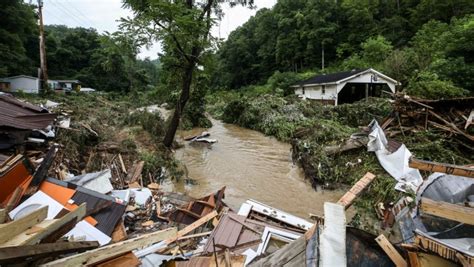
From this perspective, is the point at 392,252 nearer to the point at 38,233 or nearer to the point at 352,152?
the point at 38,233

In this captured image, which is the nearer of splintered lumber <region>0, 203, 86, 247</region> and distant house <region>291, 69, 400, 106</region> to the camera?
splintered lumber <region>0, 203, 86, 247</region>

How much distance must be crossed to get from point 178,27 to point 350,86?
61.3ft

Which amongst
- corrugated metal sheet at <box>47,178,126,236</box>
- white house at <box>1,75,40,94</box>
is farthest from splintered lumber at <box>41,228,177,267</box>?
white house at <box>1,75,40,94</box>

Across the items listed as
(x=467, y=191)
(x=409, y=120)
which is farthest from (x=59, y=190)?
(x=409, y=120)

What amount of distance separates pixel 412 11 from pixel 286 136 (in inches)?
1235

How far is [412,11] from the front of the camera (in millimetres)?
34062

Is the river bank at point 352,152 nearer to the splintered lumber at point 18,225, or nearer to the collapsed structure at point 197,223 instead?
the collapsed structure at point 197,223

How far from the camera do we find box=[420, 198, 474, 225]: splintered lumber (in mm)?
2133

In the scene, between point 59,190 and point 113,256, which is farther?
point 59,190

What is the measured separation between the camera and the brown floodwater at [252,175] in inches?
298

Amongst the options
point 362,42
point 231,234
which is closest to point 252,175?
point 231,234

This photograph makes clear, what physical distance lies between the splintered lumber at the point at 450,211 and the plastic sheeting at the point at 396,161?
4.15 meters

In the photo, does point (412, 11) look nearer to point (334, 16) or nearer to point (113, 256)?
point (334, 16)

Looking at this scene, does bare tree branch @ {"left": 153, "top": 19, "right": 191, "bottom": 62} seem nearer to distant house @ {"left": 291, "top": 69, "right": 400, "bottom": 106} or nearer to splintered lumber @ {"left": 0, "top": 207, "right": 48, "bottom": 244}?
splintered lumber @ {"left": 0, "top": 207, "right": 48, "bottom": 244}
